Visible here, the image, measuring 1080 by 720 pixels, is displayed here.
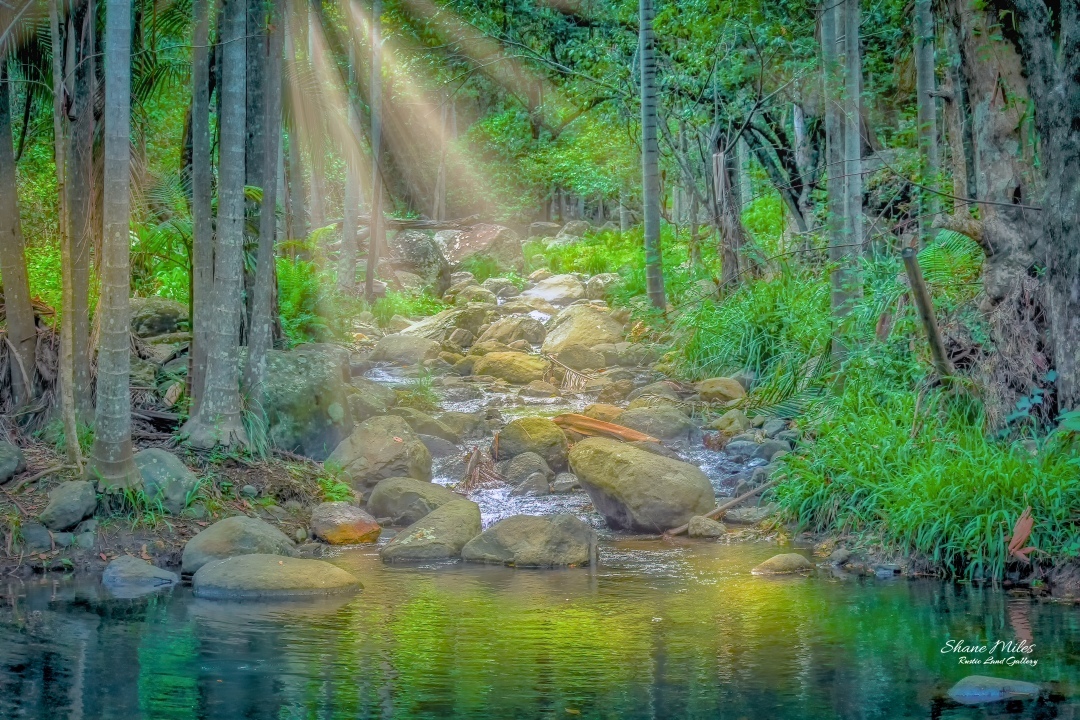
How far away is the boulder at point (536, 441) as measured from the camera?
12000mm

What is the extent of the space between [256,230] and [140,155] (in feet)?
4.55

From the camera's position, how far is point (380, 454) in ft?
36.7

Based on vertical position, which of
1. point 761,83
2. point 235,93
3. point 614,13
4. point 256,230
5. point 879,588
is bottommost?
point 879,588

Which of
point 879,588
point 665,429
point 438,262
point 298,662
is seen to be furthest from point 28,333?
point 438,262

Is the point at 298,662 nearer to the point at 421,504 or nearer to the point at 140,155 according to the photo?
the point at 421,504

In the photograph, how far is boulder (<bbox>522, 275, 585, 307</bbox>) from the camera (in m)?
25.3

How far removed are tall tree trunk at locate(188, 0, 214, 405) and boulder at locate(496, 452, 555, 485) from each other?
10.5ft

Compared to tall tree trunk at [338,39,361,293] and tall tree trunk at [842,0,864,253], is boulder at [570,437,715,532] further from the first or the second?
tall tree trunk at [338,39,361,293]

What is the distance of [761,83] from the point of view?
16203 mm

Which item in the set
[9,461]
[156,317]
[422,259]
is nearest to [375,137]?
[422,259]

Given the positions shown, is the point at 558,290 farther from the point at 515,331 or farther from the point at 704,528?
the point at 704,528

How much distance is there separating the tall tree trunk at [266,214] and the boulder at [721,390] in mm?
5735

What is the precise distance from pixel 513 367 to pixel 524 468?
5.18 metres

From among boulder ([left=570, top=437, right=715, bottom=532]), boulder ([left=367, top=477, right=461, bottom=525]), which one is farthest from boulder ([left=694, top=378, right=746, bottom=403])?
boulder ([left=367, top=477, right=461, bottom=525])
